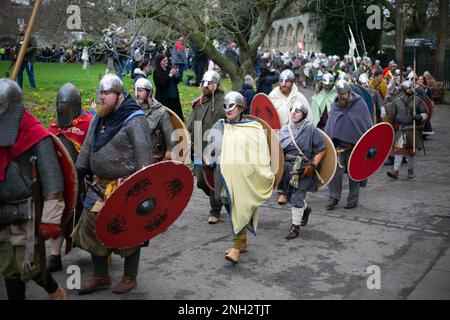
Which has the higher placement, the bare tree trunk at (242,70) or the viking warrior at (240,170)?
the bare tree trunk at (242,70)

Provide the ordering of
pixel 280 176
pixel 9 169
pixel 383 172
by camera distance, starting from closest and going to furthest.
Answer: pixel 9 169
pixel 280 176
pixel 383 172

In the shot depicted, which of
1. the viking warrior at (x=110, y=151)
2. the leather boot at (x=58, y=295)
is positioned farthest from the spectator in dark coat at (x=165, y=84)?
the leather boot at (x=58, y=295)

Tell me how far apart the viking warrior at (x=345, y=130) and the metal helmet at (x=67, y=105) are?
373 cm

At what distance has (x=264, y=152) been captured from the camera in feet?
19.4

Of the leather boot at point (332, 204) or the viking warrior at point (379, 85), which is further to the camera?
the viking warrior at point (379, 85)

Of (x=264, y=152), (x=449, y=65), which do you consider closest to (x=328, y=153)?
(x=264, y=152)

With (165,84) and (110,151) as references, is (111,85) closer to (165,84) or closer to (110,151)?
(110,151)

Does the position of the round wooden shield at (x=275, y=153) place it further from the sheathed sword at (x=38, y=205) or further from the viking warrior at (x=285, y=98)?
the sheathed sword at (x=38, y=205)

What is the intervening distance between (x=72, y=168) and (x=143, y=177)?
521mm

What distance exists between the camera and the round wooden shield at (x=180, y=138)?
270 inches

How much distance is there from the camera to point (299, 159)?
271 inches

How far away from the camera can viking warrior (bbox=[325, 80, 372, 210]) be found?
8.01m

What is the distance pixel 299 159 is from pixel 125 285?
8.74ft

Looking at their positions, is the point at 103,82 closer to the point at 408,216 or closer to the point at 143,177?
the point at 143,177
